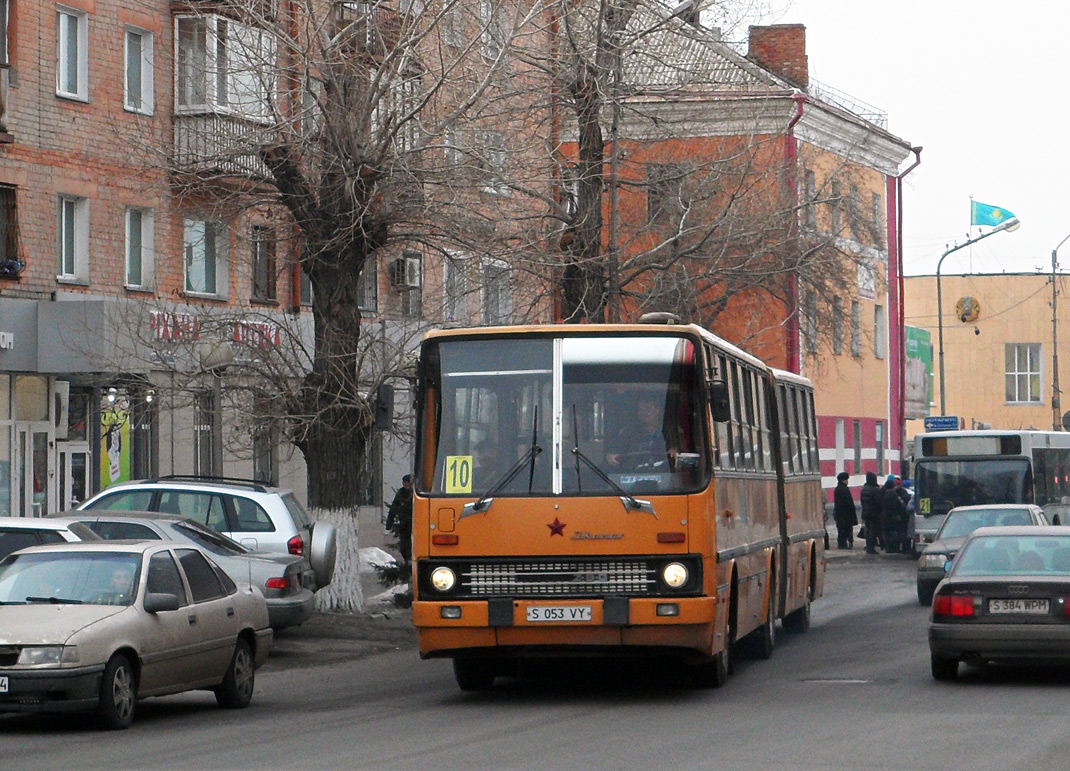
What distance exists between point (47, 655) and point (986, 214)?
6462 cm

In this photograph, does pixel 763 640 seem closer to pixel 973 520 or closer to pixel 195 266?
pixel 973 520

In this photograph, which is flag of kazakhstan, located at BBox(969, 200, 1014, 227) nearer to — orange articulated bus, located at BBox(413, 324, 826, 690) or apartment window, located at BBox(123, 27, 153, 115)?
apartment window, located at BBox(123, 27, 153, 115)

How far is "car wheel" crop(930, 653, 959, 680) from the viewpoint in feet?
50.4

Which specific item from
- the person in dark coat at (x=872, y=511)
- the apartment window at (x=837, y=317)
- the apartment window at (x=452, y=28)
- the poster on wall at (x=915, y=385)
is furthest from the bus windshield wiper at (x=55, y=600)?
the poster on wall at (x=915, y=385)

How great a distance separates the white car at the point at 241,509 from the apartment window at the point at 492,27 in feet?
18.3

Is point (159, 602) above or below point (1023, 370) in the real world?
below

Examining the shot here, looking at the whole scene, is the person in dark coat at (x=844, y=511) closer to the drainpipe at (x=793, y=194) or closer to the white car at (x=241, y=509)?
the drainpipe at (x=793, y=194)

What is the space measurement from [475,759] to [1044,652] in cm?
575

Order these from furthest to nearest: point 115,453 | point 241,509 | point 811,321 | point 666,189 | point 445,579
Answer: point 811,321 → point 115,453 → point 666,189 → point 241,509 → point 445,579

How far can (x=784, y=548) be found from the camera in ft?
64.8

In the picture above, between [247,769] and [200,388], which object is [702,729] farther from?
[200,388]

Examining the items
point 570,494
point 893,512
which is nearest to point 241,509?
point 570,494

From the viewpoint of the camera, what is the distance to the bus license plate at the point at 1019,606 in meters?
14.7

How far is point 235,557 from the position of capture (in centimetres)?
1836
